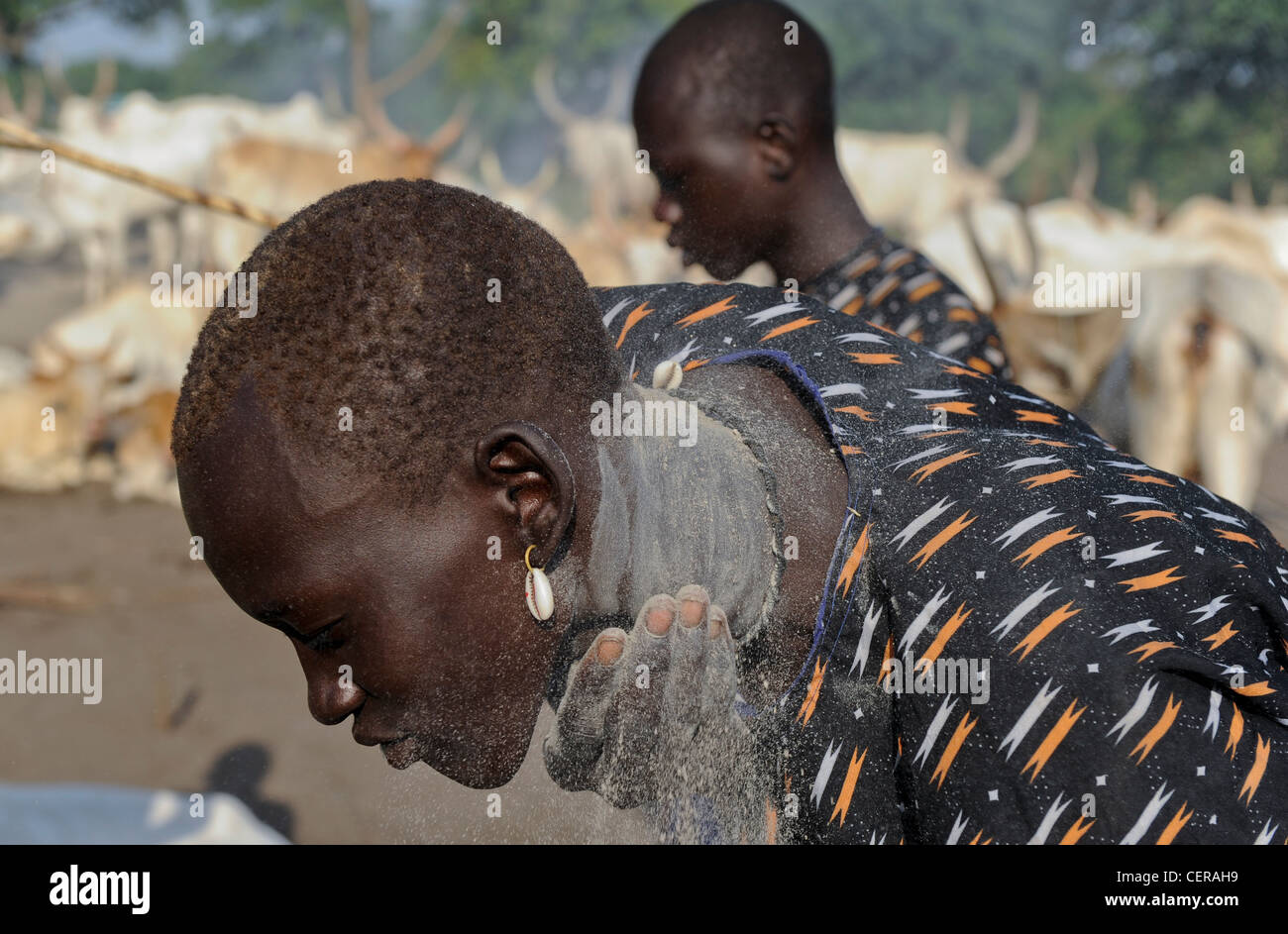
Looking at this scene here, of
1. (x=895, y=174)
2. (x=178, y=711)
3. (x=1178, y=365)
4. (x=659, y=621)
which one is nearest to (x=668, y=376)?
(x=659, y=621)

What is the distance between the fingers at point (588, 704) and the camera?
47.5 inches

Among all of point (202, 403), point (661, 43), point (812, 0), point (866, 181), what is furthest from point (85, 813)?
point (812, 0)

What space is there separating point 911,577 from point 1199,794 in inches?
13.2

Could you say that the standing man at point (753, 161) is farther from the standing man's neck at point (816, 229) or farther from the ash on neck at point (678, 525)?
the ash on neck at point (678, 525)

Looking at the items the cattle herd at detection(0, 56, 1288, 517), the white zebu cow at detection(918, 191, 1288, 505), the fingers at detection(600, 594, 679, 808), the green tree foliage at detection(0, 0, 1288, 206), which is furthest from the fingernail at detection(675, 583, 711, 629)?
the green tree foliage at detection(0, 0, 1288, 206)

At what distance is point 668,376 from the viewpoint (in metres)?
1.40

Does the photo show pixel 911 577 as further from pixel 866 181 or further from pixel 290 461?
pixel 866 181

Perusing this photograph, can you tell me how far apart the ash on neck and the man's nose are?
0.25 metres

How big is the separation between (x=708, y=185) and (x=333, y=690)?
1835 millimetres

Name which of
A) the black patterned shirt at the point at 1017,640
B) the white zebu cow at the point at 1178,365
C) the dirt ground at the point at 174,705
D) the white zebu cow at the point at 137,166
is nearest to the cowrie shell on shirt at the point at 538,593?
the black patterned shirt at the point at 1017,640

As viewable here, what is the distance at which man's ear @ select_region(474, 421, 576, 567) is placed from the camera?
1.12 metres

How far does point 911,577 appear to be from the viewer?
1.21 m

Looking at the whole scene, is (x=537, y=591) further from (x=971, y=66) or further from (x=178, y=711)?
(x=971, y=66)

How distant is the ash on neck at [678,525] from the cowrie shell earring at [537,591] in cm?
6
